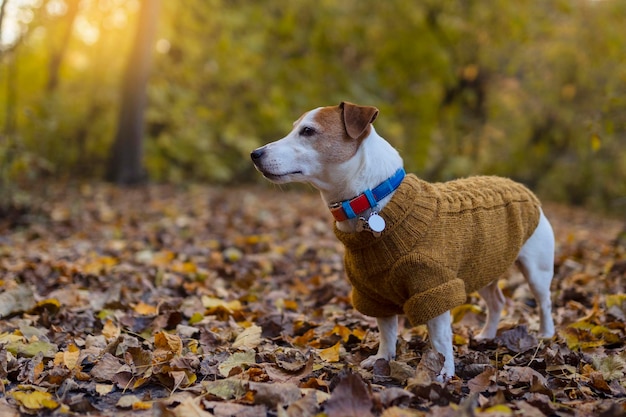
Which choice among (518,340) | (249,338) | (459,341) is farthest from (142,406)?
(518,340)

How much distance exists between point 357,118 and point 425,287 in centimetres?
97

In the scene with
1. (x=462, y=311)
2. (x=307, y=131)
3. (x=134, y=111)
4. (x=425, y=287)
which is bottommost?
(x=462, y=311)

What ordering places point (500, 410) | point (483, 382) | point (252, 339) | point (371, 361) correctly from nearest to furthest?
point (500, 410)
point (483, 382)
point (371, 361)
point (252, 339)

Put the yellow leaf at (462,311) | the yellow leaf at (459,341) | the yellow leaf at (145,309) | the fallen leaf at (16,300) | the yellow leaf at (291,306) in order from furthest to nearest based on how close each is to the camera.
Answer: the yellow leaf at (291,306) < the yellow leaf at (462,311) < the yellow leaf at (145,309) < the fallen leaf at (16,300) < the yellow leaf at (459,341)

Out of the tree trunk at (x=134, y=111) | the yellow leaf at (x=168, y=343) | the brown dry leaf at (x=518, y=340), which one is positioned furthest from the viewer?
the tree trunk at (x=134, y=111)

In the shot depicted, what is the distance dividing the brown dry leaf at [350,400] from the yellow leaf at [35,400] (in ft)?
3.99

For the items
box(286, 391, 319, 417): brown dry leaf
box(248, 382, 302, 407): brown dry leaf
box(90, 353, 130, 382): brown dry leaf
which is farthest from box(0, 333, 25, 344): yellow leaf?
box(286, 391, 319, 417): brown dry leaf

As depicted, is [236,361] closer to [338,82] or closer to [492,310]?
[492,310]

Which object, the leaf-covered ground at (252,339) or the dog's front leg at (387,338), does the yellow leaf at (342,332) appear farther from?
the dog's front leg at (387,338)

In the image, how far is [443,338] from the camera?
128 inches

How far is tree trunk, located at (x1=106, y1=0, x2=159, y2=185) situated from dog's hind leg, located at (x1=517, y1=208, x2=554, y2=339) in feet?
33.0

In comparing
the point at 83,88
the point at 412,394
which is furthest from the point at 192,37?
the point at 412,394

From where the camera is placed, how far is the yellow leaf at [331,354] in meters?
3.47

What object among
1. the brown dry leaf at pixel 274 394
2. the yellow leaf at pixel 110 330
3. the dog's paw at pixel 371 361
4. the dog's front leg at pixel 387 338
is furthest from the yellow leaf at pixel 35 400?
the dog's front leg at pixel 387 338
